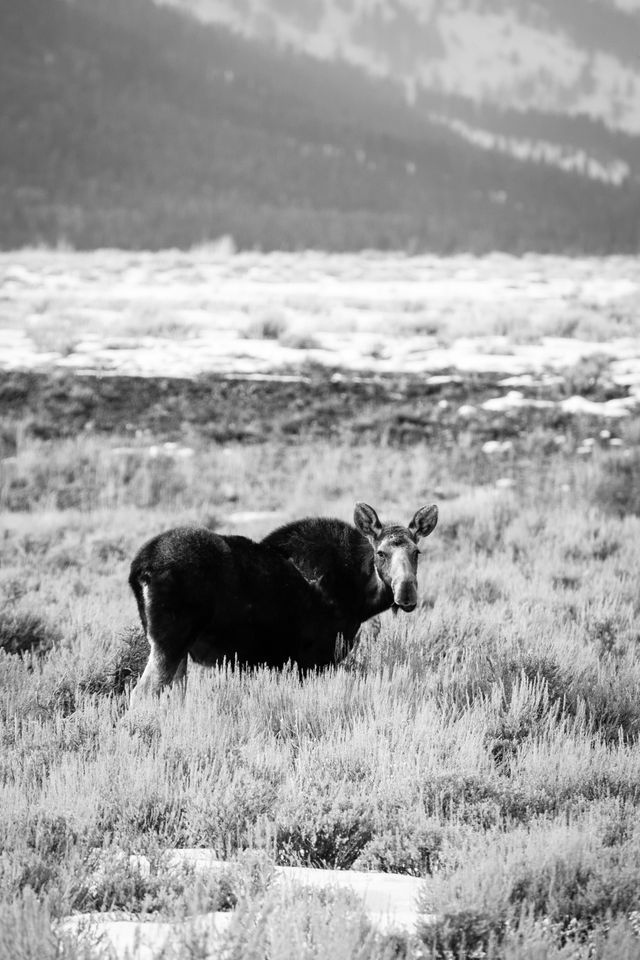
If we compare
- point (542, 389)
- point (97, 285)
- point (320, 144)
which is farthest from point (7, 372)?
point (320, 144)

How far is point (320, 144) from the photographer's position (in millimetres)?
106750

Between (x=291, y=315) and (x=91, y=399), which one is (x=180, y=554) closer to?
(x=91, y=399)

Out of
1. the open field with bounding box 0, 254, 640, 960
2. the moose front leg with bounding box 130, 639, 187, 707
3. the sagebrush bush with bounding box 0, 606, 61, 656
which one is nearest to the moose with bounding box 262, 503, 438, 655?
the open field with bounding box 0, 254, 640, 960

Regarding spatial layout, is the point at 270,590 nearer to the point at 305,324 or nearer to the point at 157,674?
the point at 157,674

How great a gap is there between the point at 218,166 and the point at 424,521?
9744 centimetres

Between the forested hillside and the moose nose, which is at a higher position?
the forested hillside

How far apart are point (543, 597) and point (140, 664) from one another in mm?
3416

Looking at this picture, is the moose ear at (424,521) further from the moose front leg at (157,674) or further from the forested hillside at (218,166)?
the forested hillside at (218,166)

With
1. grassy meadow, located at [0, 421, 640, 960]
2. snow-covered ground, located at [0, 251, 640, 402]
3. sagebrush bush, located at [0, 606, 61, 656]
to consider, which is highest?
snow-covered ground, located at [0, 251, 640, 402]

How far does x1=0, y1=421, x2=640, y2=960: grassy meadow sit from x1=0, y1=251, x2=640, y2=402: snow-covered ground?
34.1ft

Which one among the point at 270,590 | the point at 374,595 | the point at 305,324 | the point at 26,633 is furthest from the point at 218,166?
the point at 270,590

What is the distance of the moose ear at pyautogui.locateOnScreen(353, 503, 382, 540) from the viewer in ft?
18.0

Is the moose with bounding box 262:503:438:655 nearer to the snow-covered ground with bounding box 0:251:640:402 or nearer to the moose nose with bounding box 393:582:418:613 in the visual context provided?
the moose nose with bounding box 393:582:418:613

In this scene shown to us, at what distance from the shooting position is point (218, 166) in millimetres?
95812
